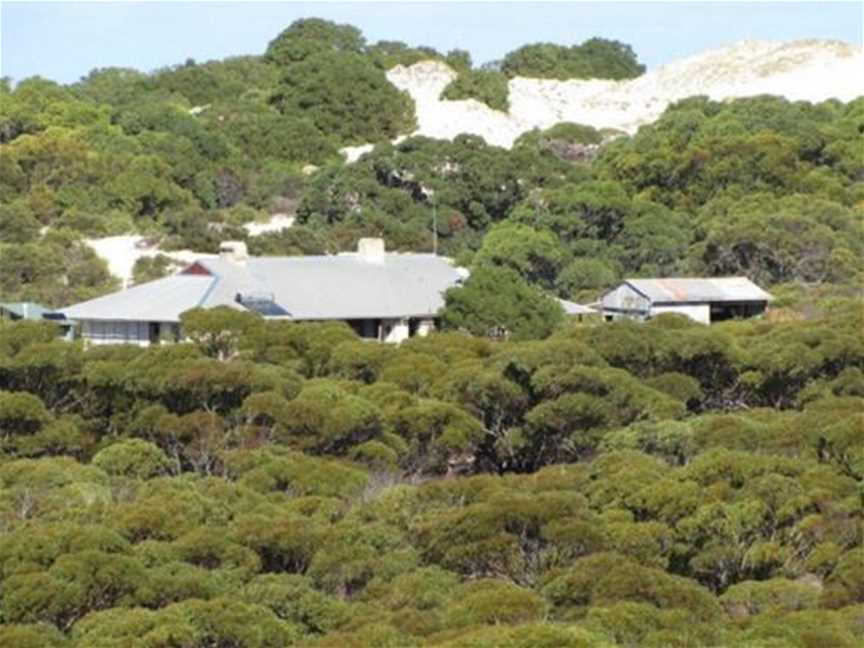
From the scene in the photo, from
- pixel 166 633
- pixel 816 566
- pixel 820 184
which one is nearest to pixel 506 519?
pixel 816 566

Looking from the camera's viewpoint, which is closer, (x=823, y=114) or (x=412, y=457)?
(x=412, y=457)

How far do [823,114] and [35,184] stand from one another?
21.6 m

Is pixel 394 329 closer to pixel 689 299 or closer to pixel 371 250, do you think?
pixel 371 250

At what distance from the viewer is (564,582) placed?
57.2ft

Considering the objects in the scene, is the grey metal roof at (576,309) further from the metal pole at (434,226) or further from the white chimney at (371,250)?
the metal pole at (434,226)

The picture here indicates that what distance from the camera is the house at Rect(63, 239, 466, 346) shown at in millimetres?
34406

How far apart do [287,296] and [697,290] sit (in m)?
8.29

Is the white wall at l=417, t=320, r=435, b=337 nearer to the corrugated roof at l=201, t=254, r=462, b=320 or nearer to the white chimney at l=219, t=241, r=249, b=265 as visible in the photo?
the corrugated roof at l=201, t=254, r=462, b=320

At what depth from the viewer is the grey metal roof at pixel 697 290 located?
38844 millimetres

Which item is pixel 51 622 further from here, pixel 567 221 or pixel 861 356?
pixel 567 221

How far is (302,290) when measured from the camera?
118ft

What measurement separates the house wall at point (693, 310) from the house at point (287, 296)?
12.3 ft

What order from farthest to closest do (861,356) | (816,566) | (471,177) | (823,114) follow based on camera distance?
(823,114), (471,177), (861,356), (816,566)

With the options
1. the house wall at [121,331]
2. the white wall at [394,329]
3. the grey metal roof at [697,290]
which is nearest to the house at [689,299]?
the grey metal roof at [697,290]
